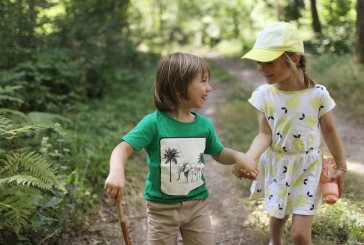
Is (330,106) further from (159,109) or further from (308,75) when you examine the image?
(159,109)

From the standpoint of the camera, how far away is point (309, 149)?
269 centimetres

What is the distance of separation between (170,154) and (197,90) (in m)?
0.42

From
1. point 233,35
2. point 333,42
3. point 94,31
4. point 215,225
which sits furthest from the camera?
point 233,35

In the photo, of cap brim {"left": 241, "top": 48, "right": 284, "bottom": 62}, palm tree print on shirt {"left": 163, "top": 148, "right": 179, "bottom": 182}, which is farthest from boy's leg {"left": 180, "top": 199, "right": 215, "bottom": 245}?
cap brim {"left": 241, "top": 48, "right": 284, "bottom": 62}

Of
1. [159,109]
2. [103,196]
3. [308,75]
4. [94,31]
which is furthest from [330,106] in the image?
[94,31]

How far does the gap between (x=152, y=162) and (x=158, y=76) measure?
525mm

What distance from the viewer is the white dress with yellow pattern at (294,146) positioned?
104 inches

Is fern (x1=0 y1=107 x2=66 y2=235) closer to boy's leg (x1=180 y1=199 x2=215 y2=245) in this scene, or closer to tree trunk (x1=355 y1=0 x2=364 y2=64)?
boy's leg (x1=180 y1=199 x2=215 y2=245)

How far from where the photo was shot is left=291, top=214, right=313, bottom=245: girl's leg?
8.56 feet

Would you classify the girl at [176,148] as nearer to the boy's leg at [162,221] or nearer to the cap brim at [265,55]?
the boy's leg at [162,221]

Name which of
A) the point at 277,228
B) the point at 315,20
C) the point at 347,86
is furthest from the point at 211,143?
the point at 315,20

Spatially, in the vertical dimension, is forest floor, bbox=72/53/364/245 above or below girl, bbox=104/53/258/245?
below

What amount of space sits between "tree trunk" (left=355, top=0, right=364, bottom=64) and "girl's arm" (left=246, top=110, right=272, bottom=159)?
6168mm

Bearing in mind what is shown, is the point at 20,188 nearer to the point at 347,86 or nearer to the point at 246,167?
the point at 246,167
